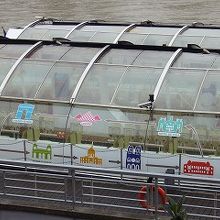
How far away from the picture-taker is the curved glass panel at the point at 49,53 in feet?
38.5

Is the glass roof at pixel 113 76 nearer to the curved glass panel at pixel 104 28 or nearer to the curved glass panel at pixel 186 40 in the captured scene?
the curved glass panel at pixel 186 40

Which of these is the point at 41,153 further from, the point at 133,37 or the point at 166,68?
the point at 133,37

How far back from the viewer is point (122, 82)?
10734 millimetres

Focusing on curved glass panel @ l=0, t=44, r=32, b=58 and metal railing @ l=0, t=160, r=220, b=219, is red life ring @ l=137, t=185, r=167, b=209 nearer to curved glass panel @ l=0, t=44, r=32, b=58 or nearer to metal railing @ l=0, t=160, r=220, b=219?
metal railing @ l=0, t=160, r=220, b=219

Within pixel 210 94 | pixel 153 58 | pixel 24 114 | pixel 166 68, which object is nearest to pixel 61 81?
pixel 24 114

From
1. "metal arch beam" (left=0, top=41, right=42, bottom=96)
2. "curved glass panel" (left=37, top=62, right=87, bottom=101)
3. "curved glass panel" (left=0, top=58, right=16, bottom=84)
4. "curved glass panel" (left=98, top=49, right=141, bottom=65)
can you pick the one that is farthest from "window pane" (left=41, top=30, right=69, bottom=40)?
"curved glass panel" (left=37, top=62, right=87, bottom=101)

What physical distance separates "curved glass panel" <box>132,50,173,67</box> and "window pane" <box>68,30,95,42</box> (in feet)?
14.6

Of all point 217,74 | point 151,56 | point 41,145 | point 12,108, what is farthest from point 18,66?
point 217,74

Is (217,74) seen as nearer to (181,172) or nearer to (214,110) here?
(214,110)

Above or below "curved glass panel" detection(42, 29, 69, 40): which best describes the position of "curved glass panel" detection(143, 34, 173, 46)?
below

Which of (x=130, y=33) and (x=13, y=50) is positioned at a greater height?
(x=130, y=33)

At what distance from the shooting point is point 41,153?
417 inches

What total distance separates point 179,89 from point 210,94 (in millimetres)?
548

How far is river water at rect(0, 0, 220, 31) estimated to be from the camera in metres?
35.0
